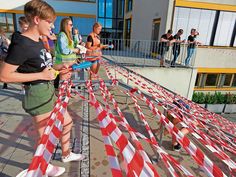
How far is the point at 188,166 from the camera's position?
2.64m

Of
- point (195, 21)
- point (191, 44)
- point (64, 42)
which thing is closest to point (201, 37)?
point (195, 21)

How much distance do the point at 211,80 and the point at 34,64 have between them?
12348 millimetres

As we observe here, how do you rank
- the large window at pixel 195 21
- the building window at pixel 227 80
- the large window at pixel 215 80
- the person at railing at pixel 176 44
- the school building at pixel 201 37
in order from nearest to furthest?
1. the person at railing at pixel 176 44
2. the school building at pixel 201 37
3. the large window at pixel 195 21
4. the large window at pixel 215 80
5. the building window at pixel 227 80

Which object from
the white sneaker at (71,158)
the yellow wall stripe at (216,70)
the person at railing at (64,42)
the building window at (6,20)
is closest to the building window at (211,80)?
the yellow wall stripe at (216,70)

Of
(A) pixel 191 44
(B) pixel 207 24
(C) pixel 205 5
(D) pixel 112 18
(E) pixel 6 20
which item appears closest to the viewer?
(A) pixel 191 44

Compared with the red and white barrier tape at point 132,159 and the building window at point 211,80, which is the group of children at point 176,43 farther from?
the red and white barrier tape at point 132,159

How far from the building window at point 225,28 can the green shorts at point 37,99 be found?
487 inches

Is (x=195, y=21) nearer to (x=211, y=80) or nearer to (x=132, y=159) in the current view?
(x=211, y=80)

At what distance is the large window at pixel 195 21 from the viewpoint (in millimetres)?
10525

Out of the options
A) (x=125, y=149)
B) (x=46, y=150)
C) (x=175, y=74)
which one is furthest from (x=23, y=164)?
(x=175, y=74)

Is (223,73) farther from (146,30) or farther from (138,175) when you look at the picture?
(138,175)

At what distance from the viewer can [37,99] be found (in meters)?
1.62

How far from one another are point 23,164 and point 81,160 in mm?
723

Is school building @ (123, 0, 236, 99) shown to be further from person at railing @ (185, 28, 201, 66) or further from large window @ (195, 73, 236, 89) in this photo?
person at railing @ (185, 28, 201, 66)
